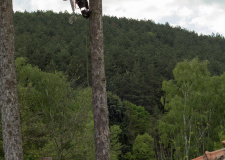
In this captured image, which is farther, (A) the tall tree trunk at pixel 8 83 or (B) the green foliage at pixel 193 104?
(B) the green foliage at pixel 193 104

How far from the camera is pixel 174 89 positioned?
28.3 meters

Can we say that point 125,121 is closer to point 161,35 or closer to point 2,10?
point 2,10

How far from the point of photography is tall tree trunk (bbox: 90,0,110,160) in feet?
17.7

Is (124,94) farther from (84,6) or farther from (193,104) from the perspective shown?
(84,6)

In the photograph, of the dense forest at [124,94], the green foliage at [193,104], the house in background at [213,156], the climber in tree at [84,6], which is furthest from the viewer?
the green foliage at [193,104]

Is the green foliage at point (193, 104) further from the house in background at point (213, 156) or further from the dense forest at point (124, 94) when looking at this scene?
the house in background at point (213, 156)

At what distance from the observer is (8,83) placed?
627cm

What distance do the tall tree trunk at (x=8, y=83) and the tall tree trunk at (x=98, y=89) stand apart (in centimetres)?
202

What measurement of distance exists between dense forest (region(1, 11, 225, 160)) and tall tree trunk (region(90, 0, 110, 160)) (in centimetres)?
27

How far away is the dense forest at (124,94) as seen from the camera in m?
11.5

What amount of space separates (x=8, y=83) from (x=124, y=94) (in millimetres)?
49644

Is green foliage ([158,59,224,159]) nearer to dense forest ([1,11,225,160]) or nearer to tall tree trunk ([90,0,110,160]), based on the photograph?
dense forest ([1,11,225,160])

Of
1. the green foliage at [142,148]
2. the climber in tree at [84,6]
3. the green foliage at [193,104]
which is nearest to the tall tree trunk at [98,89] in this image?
the climber in tree at [84,6]

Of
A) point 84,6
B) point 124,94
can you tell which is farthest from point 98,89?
point 124,94
